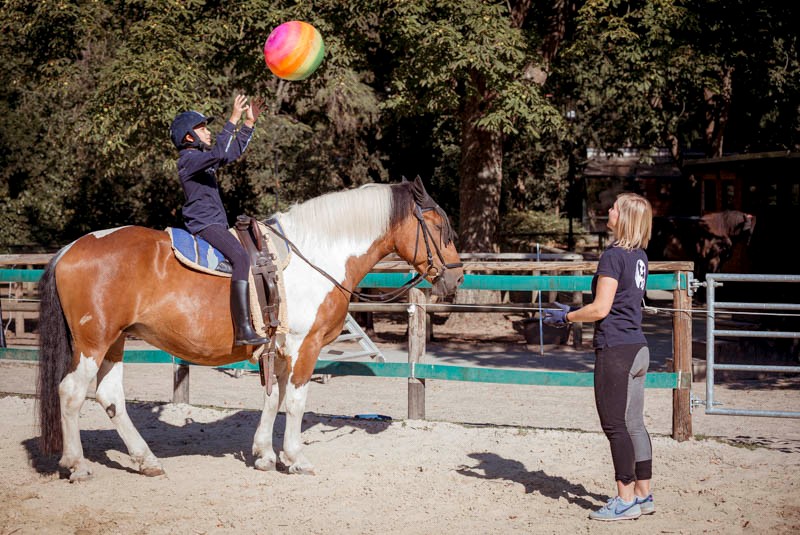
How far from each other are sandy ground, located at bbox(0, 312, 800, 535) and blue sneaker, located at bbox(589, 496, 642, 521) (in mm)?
56

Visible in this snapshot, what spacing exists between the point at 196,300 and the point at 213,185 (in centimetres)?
88

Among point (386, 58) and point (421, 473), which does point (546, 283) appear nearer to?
point (421, 473)

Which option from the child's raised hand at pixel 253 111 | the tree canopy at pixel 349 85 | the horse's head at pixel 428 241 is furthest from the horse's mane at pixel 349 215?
the tree canopy at pixel 349 85

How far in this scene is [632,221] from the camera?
472 cm

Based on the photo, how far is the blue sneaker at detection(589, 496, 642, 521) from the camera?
482 centimetres

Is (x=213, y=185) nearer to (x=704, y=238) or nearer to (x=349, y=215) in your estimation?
(x=349, y=215)

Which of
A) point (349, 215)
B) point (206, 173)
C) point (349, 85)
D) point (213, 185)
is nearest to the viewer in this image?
point (206, 173)

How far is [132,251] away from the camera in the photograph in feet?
18.1

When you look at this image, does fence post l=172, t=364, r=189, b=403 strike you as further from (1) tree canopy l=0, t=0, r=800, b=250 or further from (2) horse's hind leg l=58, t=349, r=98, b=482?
(1) tree canopy l=0, t=0, r=800, b=250

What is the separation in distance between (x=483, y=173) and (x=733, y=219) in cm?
561

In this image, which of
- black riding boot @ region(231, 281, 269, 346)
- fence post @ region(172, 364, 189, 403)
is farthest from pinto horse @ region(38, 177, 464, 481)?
fence post @ region(172, 364, 189, 403)

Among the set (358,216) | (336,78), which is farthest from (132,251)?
(336,78)

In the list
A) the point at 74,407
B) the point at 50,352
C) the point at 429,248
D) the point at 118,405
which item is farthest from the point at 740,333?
the point at 50,352

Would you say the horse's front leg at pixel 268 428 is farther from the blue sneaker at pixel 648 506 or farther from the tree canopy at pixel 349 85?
the tree canopy at pixel 349 85
